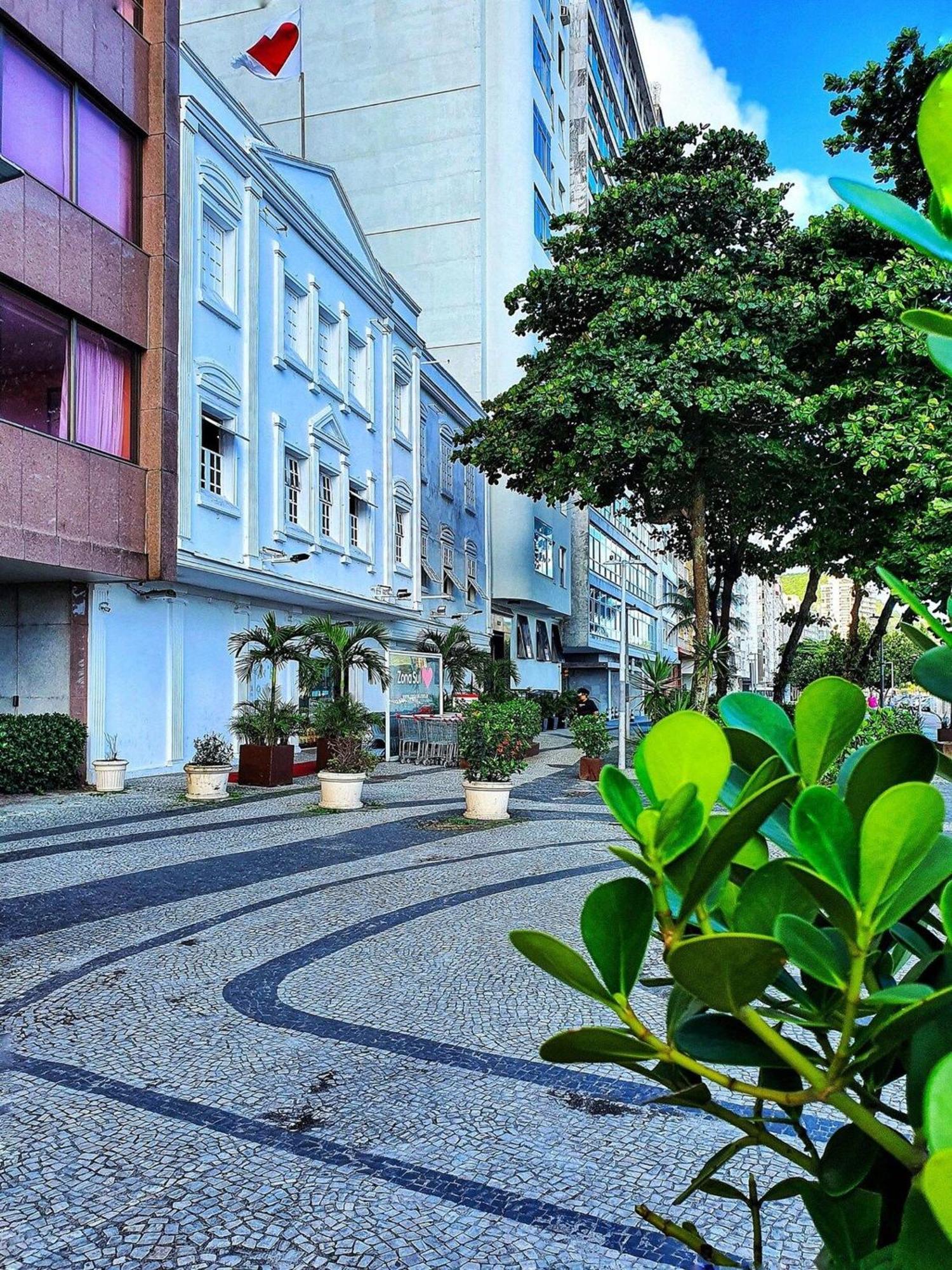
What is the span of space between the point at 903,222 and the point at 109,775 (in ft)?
47.0

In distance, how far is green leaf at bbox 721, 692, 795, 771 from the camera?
2.98 feet

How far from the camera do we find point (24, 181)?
1253cm

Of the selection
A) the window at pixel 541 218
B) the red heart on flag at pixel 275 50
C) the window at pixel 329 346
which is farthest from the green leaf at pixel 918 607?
the window at pixel 541 218

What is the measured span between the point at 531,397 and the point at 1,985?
1518 centimetres

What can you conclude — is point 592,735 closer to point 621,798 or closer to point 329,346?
point 329,346

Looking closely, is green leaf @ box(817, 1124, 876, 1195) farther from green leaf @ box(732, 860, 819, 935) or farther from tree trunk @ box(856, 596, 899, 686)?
tree trunk @ box(856, 596, 899, 686)

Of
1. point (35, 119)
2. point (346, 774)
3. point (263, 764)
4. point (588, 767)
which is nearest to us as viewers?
point (346, 774)

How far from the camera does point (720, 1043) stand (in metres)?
0.77

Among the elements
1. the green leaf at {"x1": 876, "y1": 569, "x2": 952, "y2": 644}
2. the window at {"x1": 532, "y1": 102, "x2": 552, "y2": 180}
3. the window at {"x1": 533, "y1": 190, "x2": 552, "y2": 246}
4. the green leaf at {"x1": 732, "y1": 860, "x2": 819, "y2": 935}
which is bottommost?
the green leaf at {"x1": 732, "y1": 860, "x2": 819, "y2": 935}

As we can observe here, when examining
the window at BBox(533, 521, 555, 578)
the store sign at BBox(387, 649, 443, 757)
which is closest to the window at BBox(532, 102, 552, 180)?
the window at BBox(533, 521, 555, 578)

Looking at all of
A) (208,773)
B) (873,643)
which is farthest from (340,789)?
(873,643)

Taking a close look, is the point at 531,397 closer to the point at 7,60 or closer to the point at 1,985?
the point at 7,60

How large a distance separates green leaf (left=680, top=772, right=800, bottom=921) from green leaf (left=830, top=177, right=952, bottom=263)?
415 mm

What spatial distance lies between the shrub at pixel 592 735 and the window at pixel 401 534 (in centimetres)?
964
